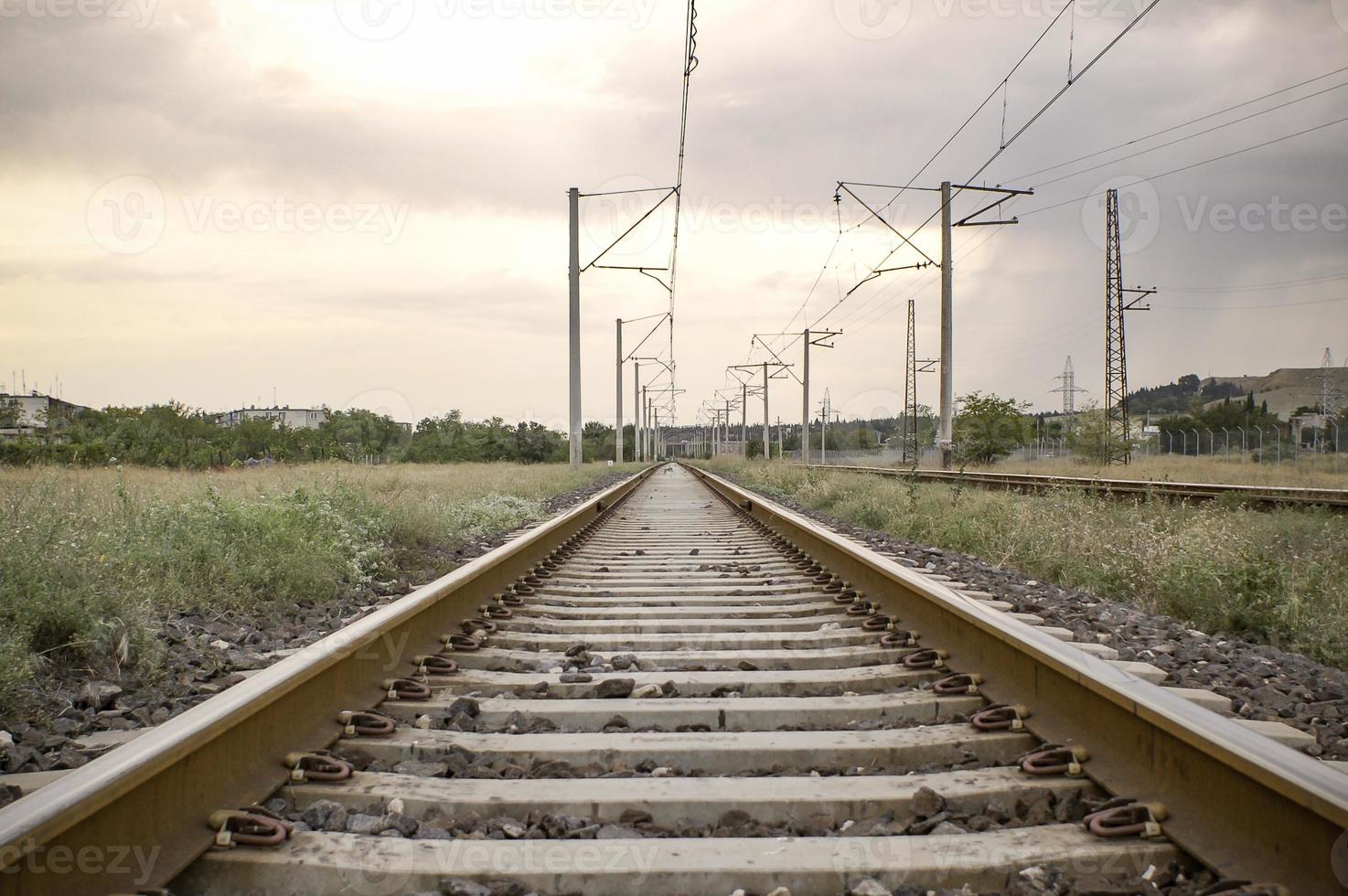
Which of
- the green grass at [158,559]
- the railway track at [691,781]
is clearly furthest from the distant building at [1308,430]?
the railway track at [691,781]

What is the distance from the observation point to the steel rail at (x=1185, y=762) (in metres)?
2.05

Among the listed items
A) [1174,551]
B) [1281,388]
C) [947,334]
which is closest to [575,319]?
[947,334]

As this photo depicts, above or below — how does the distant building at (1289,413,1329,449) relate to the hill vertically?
below

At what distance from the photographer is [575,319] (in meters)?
24.7

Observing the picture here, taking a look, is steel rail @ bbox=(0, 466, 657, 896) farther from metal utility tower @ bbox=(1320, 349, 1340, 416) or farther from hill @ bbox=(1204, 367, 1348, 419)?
hill @ bbox=(1204, 367, 1348, 419)

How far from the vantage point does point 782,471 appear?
1198 inches

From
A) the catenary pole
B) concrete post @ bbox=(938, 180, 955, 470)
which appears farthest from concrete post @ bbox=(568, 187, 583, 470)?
concrete post @ bbox=(938, 180, 955, 470)

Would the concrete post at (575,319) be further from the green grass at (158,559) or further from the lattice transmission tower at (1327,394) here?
the lattice transmission tower at (1327,394)

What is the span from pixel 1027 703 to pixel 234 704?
8.78 feet

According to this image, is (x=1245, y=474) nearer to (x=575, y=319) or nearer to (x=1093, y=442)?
(x=1093, y=442)

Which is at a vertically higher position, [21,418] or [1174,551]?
[21,418]

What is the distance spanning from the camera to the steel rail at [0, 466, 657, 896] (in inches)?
76.4

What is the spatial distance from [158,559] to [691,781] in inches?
173

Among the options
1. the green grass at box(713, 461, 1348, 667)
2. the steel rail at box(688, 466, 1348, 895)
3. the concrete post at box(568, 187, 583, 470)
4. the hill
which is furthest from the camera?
the hill
